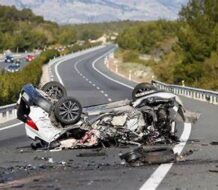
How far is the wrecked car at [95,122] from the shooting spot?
12.8m

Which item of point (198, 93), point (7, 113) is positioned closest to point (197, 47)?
point (198, 93)

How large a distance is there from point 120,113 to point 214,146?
187 centimetres

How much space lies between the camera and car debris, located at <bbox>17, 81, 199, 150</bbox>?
12.8 metres

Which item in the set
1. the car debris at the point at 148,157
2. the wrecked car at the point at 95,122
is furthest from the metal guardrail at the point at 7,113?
the car debris at the point at 148,157

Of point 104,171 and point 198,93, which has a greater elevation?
point 104,171

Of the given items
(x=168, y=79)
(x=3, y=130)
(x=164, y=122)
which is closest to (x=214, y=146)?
(x=164, y=122)

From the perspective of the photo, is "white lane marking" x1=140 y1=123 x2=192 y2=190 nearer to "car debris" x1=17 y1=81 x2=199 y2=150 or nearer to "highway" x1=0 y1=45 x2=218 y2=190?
"highway" x1=0 y1=45 x2=218 y2=190

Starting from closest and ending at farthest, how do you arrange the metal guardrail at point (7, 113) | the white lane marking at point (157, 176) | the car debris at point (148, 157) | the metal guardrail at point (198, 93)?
the white lane marking at point (157, 176), the car debris at point (148, 157), the metal guardrail at point (7, 113), the metal guardrail at point (198, 93)

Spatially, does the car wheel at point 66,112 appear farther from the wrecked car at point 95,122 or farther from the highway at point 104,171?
the highway at point 104,171

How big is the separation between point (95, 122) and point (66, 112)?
0.58m

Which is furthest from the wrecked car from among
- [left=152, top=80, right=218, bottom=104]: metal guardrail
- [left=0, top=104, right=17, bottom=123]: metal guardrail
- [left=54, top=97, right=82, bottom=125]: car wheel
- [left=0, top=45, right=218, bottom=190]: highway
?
[left=152, top=80, right=218, bottom=104]: metal guardrail

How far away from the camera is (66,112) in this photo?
12758 millimetres

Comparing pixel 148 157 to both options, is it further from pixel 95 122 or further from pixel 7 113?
pixel 7 113

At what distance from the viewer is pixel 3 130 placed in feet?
64.0
